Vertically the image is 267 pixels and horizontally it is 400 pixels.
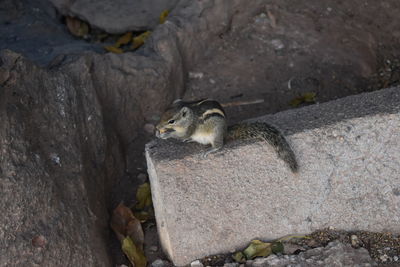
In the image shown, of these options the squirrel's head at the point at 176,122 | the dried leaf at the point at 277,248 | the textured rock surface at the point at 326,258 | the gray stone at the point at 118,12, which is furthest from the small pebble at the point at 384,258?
the gray stone at the point at 118,12

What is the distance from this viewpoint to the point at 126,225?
3.89 meters

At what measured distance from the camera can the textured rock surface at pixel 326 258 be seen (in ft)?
11.0

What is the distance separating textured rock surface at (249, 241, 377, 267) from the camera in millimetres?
3355

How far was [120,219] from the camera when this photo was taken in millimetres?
3914

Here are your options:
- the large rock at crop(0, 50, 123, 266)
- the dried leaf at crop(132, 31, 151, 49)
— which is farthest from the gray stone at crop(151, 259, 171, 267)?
the dried leaf at crop(132, 31, 151, 49)

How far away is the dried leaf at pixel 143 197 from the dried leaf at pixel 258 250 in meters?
0.94

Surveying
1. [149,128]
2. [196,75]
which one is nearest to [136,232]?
[149,128]

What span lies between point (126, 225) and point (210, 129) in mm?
936

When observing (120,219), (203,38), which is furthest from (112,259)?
(203,38)

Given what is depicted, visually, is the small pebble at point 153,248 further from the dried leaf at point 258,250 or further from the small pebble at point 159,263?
the dried leaf at point 258,250

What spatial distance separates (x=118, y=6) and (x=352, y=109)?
3017mm

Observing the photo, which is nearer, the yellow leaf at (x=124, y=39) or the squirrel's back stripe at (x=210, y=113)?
the squirrel's back stripe at (x=210, y=113)

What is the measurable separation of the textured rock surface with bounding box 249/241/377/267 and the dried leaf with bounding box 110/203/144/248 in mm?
846

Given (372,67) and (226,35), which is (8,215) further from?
(372,67)
